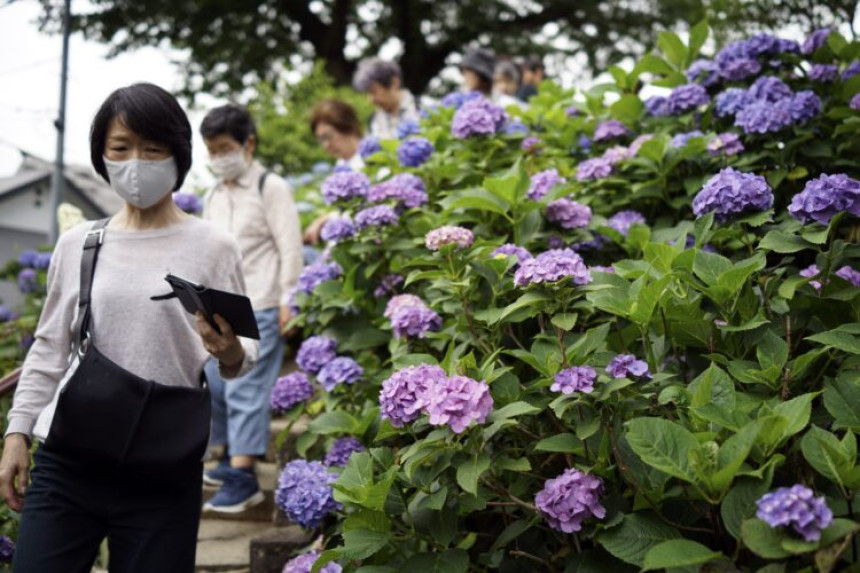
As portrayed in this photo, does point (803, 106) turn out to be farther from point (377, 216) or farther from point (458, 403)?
point (458, 403)

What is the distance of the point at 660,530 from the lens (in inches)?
63.6

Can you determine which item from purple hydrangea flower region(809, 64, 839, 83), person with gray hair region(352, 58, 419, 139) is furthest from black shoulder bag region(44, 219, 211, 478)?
person with gray hair region(352, 58, 419, 139)

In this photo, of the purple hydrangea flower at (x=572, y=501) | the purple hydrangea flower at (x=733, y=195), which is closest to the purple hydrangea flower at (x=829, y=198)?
the purple hydrangea flower at (x=733, y=195)

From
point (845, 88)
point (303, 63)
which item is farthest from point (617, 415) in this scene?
point (303, 63)

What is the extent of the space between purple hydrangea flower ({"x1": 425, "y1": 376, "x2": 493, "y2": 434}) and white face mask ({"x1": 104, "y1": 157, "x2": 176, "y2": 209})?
87cm

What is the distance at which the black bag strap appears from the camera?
1906 millimetres

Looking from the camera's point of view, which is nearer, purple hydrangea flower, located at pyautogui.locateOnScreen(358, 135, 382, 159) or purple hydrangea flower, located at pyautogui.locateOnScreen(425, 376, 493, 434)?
purple hydrangea flower, located at pyautogui.locateOnScreen(425, 376, 493, 434)

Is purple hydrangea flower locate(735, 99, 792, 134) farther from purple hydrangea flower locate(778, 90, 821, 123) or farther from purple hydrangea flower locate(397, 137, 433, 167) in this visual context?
purple hydrangea flower locate(397, 137, 433, 167)

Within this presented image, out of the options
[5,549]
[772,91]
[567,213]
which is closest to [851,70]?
[772,91]

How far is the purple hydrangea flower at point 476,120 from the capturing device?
123 inches

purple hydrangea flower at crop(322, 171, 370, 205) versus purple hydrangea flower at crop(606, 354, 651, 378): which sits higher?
purple hydrangea flower at crop(606, 354, 651, 378)

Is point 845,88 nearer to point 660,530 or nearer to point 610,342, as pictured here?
point 610,342

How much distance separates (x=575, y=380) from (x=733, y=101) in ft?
5.32

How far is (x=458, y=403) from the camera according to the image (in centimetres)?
161
